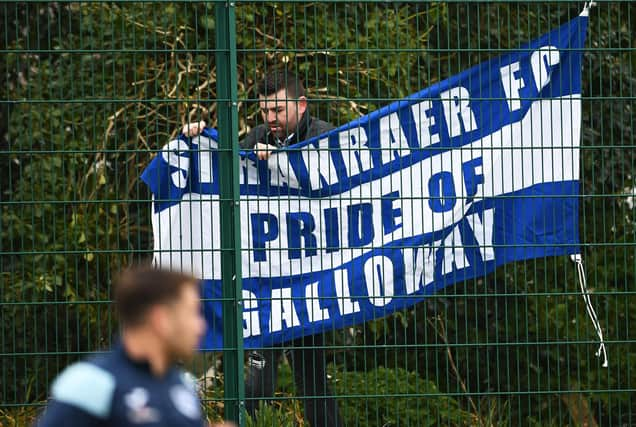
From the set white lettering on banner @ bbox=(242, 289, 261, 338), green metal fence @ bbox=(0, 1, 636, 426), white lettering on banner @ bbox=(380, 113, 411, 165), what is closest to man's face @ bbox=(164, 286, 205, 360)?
white lettering on banner @ bbox=(242, 289, 261, 338)

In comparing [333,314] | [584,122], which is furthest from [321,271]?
[584,122]

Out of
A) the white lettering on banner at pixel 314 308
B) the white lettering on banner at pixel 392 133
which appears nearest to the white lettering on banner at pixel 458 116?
the white lettering on banner at pixel 392 133

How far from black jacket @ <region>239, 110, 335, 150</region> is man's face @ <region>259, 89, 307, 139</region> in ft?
0.11

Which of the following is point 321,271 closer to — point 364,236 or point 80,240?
point 364,236

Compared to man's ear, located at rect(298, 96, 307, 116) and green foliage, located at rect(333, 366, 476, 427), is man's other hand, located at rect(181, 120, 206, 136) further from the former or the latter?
green foliage, located at rect(333, 366, 476, 427)

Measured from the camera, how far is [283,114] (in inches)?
258

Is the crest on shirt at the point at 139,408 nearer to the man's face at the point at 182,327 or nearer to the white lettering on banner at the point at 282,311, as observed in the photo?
the man's face at the point at 182,327

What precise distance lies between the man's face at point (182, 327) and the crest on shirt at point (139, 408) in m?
0.12

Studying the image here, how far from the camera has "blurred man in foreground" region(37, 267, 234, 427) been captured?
3.27 meters

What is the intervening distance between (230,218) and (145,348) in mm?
3035

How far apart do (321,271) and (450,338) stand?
3.22 metres

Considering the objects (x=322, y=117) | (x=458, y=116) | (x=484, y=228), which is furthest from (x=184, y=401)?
(x=322, y=117)

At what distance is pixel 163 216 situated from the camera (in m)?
6.43

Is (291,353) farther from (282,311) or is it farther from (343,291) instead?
(343,291)
